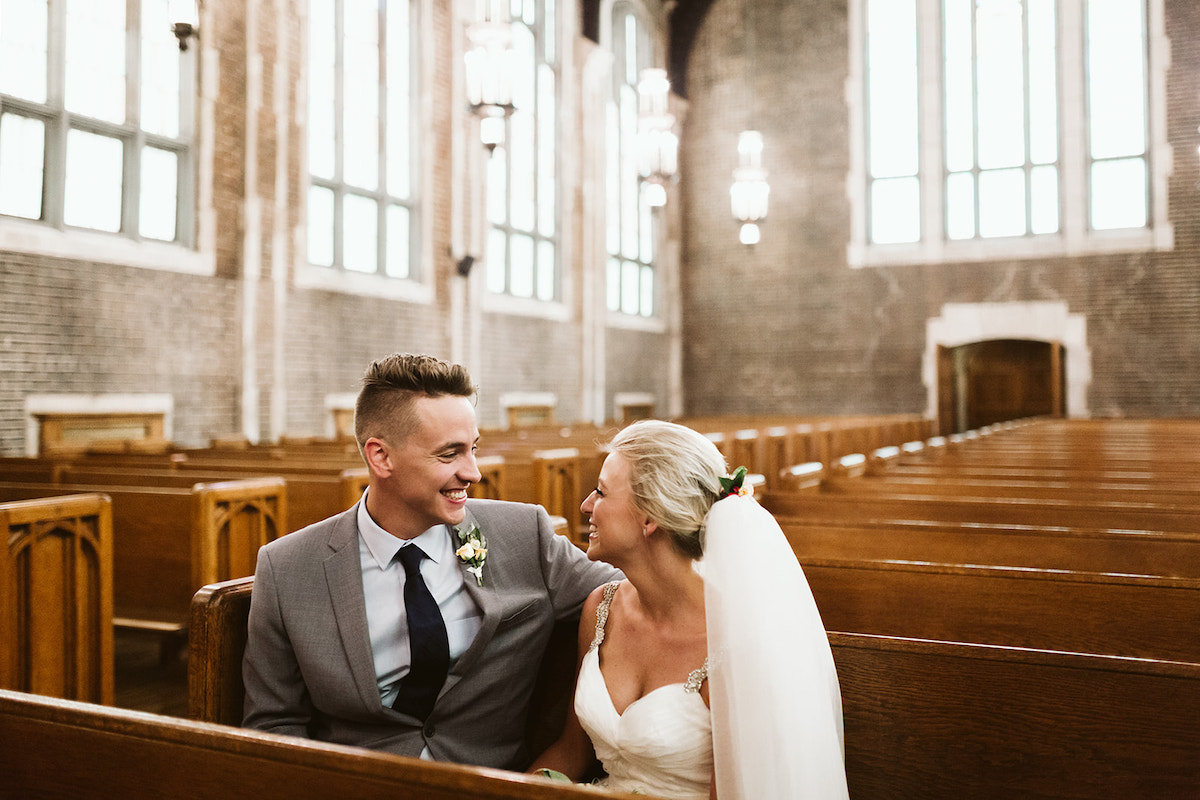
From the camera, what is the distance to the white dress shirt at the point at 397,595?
174 centimetres

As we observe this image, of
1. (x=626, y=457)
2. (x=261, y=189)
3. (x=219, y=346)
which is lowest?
(x=626, y=457)

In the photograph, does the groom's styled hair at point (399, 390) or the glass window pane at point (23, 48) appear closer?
the groom's styled hair at point (399, 390)

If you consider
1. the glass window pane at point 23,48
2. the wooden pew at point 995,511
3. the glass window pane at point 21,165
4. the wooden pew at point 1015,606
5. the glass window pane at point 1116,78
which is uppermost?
the glass window pane at point 1116,78

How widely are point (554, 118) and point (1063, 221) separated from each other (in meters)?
6.53

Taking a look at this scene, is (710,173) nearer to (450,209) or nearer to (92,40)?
(450,209)

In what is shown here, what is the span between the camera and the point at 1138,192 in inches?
464

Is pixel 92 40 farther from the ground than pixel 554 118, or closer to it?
closer to it

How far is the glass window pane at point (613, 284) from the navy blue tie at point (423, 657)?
37.0 feet

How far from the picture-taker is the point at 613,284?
13.1 meters

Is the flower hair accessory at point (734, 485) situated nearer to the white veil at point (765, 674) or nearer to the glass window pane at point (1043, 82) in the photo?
the white veil at point (765, 674)

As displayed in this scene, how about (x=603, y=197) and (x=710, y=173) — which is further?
(x=710, y=173)

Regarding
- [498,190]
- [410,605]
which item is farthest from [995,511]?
[498,190]

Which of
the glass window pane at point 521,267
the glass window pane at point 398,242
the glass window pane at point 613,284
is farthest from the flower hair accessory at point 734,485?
the glass window pane at point 613,284

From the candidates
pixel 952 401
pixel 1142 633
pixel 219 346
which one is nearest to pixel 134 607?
pixel 1142 633
